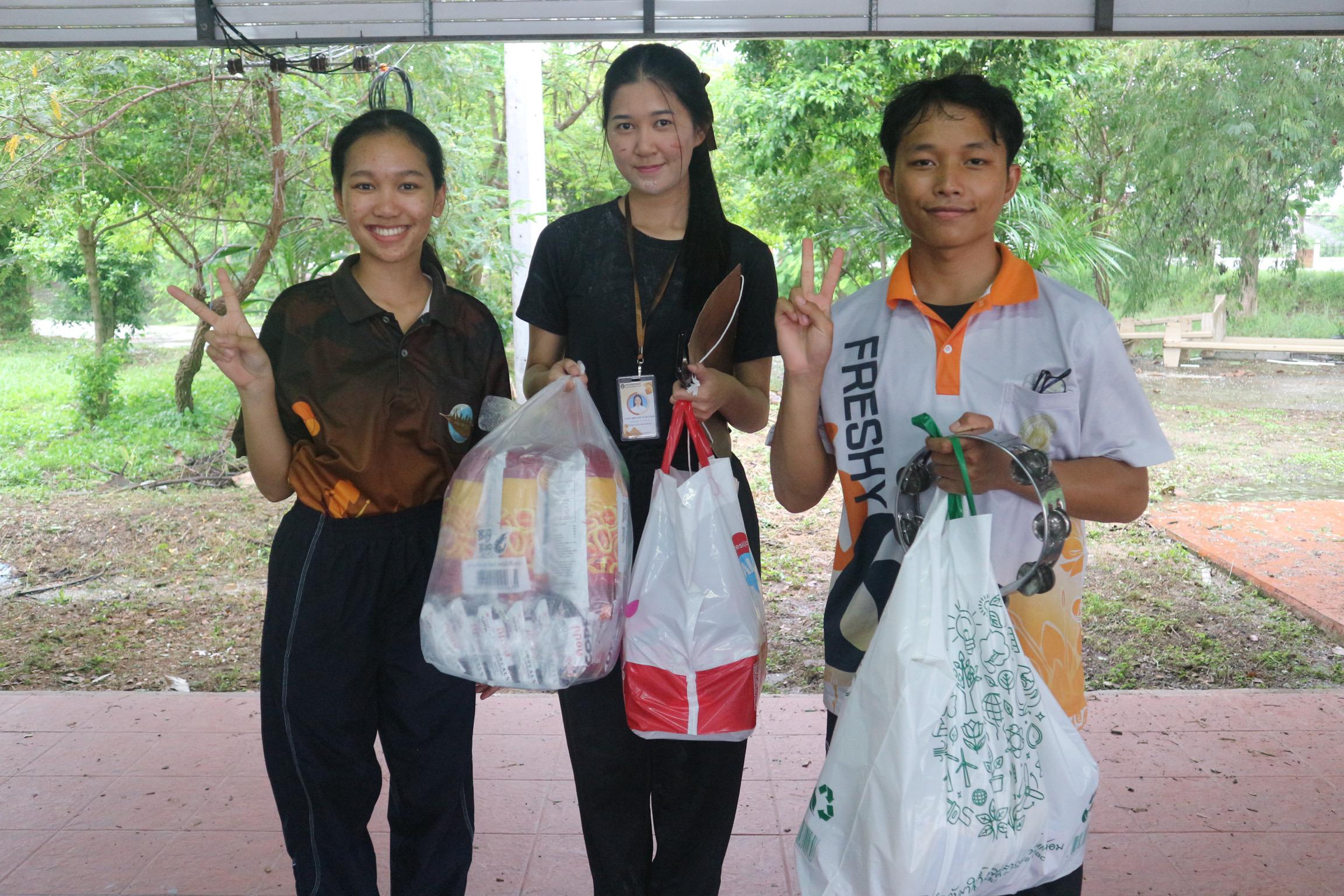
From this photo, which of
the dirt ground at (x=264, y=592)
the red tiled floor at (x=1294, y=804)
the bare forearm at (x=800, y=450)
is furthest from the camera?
the dirt ground at (x=264, y=592)

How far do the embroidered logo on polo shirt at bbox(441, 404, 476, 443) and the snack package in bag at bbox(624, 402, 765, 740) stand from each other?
1.44 feet

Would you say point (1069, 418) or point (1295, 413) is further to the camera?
point (1295, 413)

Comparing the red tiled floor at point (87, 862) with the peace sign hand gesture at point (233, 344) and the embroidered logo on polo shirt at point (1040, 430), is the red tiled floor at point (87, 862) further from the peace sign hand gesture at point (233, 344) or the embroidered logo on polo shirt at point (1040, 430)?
the embroidered logo on polo shirt at point (1040, 430)


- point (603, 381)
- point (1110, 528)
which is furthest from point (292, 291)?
point (1110, 528)

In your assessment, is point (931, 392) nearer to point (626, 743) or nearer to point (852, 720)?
point (852, 720)

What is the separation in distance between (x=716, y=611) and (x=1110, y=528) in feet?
18.9

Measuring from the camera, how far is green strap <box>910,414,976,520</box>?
5.03 feet

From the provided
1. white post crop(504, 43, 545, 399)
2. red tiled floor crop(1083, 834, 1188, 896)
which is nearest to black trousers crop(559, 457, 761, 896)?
red tiled floor crop(1083, 834, 1188, 896)

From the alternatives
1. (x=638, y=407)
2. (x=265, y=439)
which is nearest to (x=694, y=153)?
(x=638, y=407)

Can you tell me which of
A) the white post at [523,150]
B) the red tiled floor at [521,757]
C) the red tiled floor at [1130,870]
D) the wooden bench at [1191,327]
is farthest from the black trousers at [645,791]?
the wooden bench at [1191,327]

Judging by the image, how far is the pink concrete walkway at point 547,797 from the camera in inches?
107

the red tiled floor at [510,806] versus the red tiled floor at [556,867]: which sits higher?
the red tiled floor at [510,806]

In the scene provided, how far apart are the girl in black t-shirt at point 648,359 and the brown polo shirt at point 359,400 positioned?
19cm

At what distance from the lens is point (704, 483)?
6.03 feet
